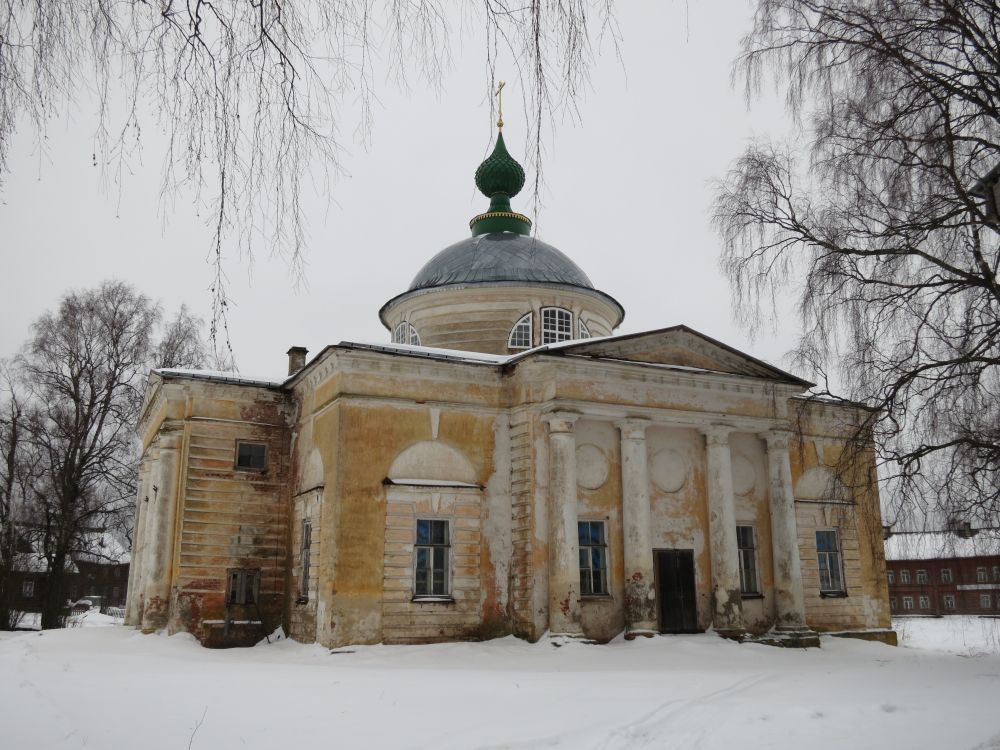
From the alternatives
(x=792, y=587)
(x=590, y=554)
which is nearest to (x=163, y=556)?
(x=590, y=554)

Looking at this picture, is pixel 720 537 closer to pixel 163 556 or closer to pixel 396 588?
pixel 396 588

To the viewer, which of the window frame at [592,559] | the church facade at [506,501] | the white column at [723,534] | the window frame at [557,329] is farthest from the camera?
the window frame at [557,329]

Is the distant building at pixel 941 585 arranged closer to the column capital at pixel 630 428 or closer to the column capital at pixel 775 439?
the column capital at pixel 775 439

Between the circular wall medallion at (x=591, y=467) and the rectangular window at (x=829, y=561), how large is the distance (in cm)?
557

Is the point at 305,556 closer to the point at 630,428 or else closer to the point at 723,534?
the point at 630,428

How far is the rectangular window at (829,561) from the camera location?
18.4 m

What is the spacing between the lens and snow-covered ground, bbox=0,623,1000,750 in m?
7.36

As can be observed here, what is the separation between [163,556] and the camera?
56.6 ft

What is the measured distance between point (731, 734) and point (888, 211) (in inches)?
233

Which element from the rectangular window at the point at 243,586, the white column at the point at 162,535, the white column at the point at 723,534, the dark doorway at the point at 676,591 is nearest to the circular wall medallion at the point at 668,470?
the white column at the point at 723,534

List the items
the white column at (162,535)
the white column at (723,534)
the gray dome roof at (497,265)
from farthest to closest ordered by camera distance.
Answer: the gray dome roof at (497,265), the white column at (162,535), the white column at (723,534)

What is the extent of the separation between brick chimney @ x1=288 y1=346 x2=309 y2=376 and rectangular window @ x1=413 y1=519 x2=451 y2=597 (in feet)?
22.0

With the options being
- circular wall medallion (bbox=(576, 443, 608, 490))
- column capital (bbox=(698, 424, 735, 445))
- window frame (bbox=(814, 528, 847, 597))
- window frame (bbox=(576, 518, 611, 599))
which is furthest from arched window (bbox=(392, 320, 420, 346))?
window frame (bbox=(814, 528, 847, 597))

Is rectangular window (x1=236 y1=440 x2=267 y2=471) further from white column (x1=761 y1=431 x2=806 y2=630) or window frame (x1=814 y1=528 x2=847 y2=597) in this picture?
window frame (x1=814 y1=528 x2=847 y2=597)
